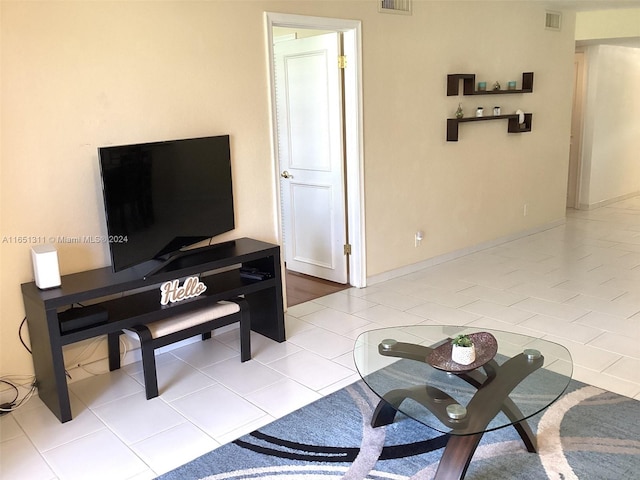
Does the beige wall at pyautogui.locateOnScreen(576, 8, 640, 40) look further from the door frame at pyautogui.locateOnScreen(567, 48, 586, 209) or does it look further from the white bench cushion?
the white bench cushion

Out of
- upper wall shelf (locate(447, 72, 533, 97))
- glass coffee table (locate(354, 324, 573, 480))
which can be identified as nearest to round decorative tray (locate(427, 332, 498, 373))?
glass coffee table (locate(354, 324, 573, 480))

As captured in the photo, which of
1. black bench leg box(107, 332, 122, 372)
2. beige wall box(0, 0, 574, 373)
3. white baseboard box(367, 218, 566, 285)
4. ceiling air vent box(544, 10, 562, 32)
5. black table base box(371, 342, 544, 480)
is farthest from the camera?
ceiling air vent box(544, 10, 562, 32)

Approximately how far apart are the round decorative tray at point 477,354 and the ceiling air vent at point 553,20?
4717mm

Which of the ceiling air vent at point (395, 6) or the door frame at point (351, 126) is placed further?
the ceiling air vent at point (395, 6)

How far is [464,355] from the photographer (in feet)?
7.70

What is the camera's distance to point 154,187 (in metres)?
3.23

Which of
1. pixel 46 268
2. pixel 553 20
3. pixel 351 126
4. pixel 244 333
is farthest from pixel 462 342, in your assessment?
pixel 553 20

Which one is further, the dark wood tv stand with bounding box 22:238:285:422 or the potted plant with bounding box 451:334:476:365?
the dark wood tv stand with bounding box 22:238:285:422

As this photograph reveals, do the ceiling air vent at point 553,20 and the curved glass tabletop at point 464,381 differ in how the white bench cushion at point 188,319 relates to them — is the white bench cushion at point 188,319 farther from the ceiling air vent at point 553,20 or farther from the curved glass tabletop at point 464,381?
the ceiling air vent at point 553,20

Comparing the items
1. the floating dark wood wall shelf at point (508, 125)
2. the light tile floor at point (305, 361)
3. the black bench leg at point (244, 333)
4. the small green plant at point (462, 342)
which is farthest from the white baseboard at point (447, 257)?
the small green plant at point (462, 342)

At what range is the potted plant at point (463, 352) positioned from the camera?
235 centimetres

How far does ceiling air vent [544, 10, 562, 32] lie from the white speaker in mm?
5421

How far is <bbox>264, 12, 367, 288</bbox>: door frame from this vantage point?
3.92m

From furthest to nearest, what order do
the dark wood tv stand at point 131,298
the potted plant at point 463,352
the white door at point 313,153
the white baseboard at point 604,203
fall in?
1. the white baseboard at point 604,203
2. the white door at point 313,153
3. the dark wood tv stand at point 131,298
4. the potted plant at point 463,352
